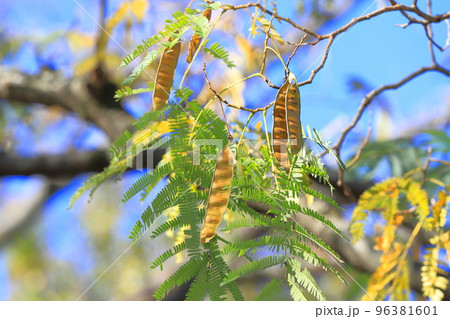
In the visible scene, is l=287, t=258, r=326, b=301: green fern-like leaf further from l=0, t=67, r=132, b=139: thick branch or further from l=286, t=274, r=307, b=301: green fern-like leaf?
l=0, t=67, r=132, b=139: thick branch

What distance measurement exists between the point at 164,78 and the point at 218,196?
7.8 inches

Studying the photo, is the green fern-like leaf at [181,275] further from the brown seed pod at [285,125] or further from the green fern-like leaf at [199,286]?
the brown seed pod at [285,125]

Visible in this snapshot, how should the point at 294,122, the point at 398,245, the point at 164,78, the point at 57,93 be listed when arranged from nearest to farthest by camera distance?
the point at 294,122 < the point at 164,78 < the point at 398,245 < the point at 57,93

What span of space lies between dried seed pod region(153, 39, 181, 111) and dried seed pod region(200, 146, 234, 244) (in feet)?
0.47

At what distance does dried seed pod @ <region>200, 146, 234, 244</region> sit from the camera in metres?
0.56

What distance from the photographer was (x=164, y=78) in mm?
673

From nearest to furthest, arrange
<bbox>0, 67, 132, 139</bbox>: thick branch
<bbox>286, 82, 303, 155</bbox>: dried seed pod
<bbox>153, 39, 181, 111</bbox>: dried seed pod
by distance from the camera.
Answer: <bbox>286, 82, 303, 155</bbox>: dried seed pod < <bbox>153, 39, 181, 111</bbox>: dried seed pod < <bbox>0, 67, 132, 139</bbox>: thick branch

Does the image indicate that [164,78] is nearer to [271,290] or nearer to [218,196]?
[218,196]

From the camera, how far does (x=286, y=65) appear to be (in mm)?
613

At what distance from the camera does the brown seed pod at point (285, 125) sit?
55 cm

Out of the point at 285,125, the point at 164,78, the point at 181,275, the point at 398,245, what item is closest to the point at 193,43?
the point at 164,78

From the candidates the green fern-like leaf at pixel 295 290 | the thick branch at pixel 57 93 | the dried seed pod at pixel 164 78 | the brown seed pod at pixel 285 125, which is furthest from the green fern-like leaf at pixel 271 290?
the thick branch at pixel 57 93

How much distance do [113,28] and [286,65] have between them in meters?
1.39

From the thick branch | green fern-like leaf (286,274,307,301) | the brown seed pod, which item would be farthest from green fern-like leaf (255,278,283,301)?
the thick branch
